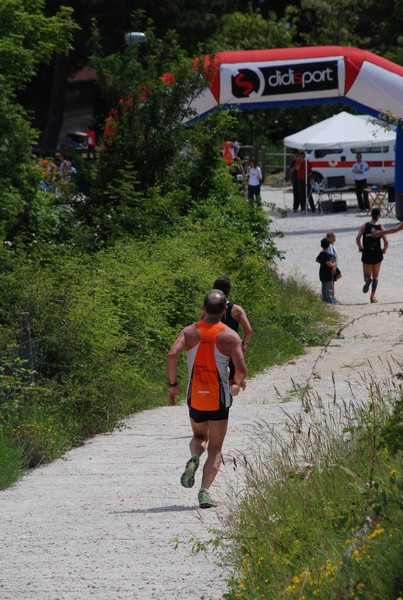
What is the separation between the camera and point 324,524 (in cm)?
608

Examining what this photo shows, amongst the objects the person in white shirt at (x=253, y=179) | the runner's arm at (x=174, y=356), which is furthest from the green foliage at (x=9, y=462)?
the person in white shirt at (x=253, y=179)

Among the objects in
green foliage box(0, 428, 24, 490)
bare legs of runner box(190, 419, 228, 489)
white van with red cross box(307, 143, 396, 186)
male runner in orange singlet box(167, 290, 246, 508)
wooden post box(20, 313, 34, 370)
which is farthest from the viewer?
white van with red cross box(307, 143, 396, 186)

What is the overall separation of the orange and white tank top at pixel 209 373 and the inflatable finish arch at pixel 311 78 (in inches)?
765

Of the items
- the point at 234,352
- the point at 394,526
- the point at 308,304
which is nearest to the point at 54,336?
the point at 234,352

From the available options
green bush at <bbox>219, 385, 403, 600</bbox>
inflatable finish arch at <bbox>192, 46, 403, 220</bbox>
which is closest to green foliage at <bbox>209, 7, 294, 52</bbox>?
inflatable finish arch at <bbox>192, 46, 403, 220</bbox>

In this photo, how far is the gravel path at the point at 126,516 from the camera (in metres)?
6.23

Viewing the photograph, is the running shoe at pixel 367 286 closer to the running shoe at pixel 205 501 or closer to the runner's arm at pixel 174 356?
the runner's arm at pixel 174 356

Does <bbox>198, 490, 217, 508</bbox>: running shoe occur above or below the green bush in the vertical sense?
below

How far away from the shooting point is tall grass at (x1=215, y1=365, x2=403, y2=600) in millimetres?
4781

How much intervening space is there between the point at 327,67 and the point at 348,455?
21.8m

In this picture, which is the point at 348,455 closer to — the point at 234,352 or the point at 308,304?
the point at 234,352

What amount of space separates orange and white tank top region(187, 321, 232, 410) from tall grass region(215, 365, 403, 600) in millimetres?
589

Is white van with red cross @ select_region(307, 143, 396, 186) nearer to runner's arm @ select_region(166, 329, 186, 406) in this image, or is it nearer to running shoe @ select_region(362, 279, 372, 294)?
running shoe @ select_region(362, 279, 372, 294)

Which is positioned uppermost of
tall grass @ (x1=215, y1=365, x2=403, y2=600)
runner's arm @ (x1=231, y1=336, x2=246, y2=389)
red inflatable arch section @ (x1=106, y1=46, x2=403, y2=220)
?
red inflatable arch section @ (x1=106, y1=46, x2=403, y2=220)
